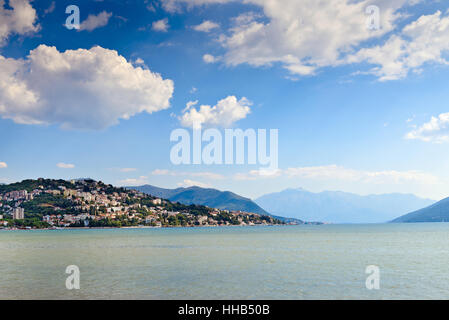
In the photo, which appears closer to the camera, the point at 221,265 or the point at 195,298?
the point at 195,298

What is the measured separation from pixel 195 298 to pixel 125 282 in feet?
31.3

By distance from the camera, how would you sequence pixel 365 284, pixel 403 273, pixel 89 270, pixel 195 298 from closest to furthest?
1. pixel 195 298
2. pixel 365 284
3. pixel 403 273
4. pixel 89 270

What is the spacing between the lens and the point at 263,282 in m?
33.5

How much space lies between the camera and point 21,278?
3647 cm
